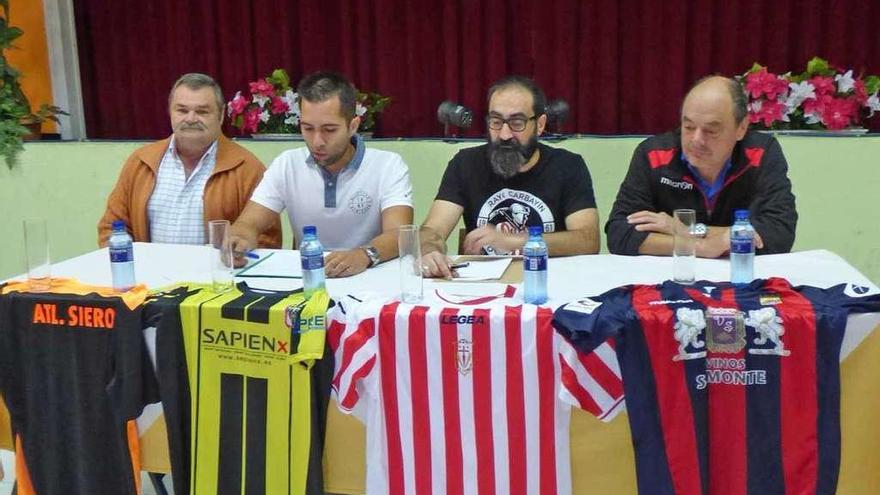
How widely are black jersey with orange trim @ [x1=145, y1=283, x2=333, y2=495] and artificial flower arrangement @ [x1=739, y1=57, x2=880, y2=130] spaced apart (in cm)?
268

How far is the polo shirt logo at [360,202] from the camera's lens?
114 inches

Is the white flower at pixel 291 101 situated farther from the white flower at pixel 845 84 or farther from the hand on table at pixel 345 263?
the white flower at pixel 845 84

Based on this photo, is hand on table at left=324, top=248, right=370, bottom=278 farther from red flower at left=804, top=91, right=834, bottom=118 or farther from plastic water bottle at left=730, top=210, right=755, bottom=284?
red flower at left=804, top=91, right=834, bottom=118

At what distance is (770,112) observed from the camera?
146 inches

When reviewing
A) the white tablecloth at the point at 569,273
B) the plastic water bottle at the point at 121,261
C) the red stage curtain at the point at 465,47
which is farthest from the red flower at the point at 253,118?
the plastic water bottle at the point at 121,261

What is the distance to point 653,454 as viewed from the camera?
1697 mm

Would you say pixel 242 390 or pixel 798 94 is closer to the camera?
pixel 242 390

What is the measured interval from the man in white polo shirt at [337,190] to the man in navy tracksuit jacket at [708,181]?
0.79 m

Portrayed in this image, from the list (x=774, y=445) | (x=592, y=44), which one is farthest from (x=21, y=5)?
(x=774, y=445)

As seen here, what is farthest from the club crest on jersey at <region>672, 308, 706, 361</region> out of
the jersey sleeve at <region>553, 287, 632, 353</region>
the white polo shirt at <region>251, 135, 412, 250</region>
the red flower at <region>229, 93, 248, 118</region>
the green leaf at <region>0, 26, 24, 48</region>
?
the green leaf at <region>0, 26, 24, 48</region>

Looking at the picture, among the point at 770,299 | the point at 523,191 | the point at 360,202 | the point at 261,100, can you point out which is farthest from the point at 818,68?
the point at 261,100

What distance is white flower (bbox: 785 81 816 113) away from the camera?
12.1 ft

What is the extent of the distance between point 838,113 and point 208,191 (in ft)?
9.19

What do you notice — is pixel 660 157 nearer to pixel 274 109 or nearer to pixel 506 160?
pixel 506 160
